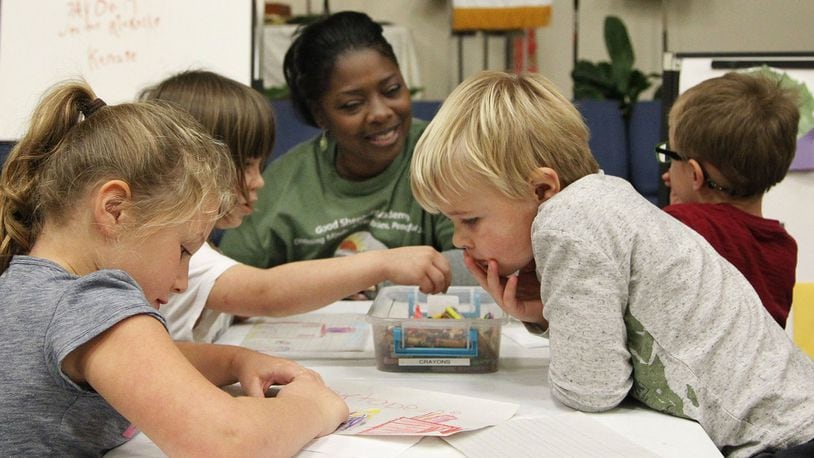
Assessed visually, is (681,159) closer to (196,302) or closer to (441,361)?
(441,361)

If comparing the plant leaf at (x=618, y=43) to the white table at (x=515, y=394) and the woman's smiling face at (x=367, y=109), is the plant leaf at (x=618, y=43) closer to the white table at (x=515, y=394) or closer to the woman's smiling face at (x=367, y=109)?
the woman's smiling face at (x=367, y=109)

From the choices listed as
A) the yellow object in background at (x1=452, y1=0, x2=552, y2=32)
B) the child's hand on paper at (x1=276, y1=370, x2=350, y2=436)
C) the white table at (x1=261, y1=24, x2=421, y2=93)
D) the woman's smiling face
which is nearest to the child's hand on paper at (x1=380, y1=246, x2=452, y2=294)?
the child's hand on paper at (x1=276, y1=370, x2=350, y2=436)

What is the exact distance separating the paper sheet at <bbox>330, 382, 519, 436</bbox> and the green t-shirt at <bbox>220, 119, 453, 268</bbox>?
0.90 metres

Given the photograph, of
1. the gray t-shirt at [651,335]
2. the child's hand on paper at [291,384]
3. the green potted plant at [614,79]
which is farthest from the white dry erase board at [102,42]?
the green potted plant at [614,79]

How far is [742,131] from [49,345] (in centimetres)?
126

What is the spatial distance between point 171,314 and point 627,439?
800 mm

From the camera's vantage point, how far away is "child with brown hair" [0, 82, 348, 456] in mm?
883

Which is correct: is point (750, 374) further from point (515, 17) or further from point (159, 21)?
point (515, 17)

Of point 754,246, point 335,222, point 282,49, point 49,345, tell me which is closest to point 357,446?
point 49,345

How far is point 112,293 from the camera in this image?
94cm

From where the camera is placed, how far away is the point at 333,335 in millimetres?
1581

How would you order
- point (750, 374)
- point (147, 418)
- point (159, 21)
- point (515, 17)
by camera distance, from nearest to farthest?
point (147, 418) → point (750, 374) → point (159, 21) → point (515, 17)

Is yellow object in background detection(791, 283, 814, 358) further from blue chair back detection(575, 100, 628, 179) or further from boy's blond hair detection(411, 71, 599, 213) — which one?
blue chair back detection(575, 100, 628, 179)

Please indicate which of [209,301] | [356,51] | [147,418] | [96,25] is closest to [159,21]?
[96,25]
